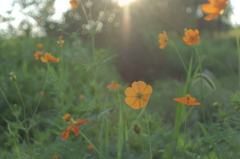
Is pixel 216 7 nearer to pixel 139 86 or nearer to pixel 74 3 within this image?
pixel 139 86

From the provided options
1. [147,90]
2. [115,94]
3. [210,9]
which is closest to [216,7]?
[210,9]

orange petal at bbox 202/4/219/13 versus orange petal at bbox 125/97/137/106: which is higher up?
orange petal at bbox 202/4/219/13

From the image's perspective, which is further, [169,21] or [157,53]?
[169,21]

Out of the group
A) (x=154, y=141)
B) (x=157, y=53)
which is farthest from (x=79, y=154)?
(x=157, y=53)

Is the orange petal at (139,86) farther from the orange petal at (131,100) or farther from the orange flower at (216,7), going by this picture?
the orange flower at (216,7)

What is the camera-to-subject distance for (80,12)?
661cm

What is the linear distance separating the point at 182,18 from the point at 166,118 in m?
7.65

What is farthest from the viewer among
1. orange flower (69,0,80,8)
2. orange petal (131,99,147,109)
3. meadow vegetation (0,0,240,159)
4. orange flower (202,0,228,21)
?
orange flower (69,0,80,8)

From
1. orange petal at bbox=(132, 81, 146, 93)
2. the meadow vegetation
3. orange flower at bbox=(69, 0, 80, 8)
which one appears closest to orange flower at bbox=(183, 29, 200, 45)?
the meadow vegetation

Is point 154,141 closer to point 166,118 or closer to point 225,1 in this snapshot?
point 225,1

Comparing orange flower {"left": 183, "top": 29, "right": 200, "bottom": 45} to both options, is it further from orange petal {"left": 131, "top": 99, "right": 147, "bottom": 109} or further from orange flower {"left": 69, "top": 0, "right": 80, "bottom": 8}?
orange flower {"left": 69, "top": 0, "right": 80, "bottom": 8}

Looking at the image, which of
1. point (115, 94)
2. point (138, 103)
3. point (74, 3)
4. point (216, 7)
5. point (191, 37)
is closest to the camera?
point (216, 7)

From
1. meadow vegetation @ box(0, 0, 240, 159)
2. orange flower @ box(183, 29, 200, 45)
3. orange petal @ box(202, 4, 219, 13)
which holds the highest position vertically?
orange petal @ box(202, 4, 219, 13)

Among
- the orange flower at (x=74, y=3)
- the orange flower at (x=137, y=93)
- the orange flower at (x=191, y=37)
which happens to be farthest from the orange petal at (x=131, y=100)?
the orange flower at (x=74, y=3)
